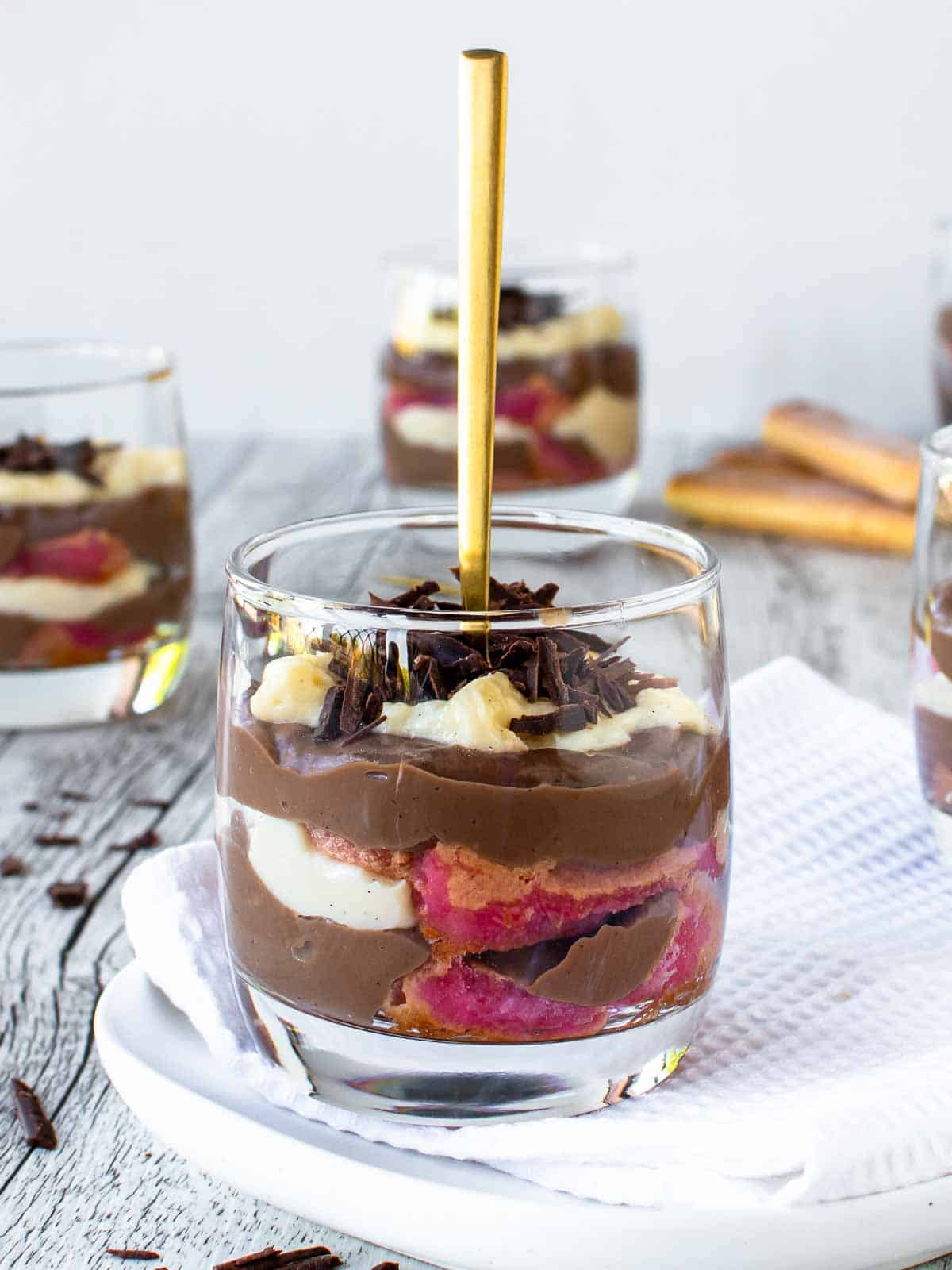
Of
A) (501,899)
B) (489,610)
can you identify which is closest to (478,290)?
(489,610)

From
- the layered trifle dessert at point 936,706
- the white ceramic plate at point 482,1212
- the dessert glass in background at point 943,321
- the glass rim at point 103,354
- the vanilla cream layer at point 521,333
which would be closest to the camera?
the white ceramic plate at point 482,1212

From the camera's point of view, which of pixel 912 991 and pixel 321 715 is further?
pixel 912 991

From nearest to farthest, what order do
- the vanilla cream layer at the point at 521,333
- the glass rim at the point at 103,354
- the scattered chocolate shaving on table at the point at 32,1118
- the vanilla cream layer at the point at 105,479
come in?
the scattered chocolate shaving on table at the point at 32,1118 < the vanilla cream layer at the point at 105,479 < the glass rim at the point at 103,354 < the vanilla cream layer at the point at 521,333

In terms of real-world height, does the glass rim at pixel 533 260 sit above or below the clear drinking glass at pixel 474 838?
above

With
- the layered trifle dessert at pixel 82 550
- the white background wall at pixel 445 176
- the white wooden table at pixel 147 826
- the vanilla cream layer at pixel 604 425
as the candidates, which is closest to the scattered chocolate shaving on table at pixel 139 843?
the white wooden table at pixel 147 826

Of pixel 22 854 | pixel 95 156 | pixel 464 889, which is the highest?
pixel 95 156

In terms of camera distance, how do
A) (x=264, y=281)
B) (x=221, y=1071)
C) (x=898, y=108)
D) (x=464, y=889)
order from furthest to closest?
(x=264, y=281), (x=898, y=108), (x=221, y=1071), (x=464, y=889)

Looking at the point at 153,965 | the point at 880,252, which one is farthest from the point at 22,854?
the point at 880,252

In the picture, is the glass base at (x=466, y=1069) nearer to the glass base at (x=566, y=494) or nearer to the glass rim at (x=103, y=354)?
the glass rim at (x=103, y=354)

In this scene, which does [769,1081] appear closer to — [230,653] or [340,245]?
[230,653]
